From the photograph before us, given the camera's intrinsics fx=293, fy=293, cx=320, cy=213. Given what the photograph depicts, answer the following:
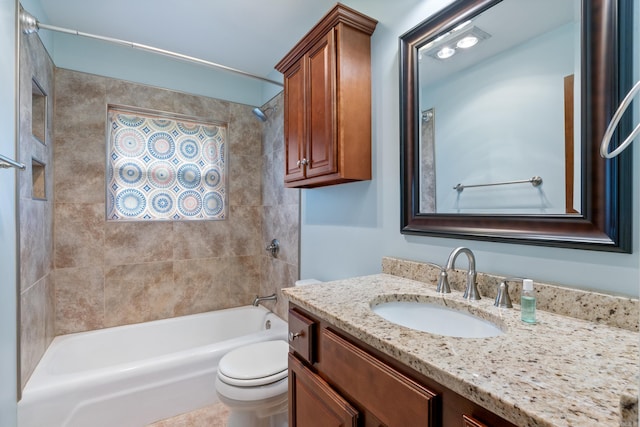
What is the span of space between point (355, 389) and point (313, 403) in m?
0.26

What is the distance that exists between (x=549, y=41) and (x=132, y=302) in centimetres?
299

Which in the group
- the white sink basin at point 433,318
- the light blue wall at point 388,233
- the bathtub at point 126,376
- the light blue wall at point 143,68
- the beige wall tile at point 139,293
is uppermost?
the light blue wall at point 143,68

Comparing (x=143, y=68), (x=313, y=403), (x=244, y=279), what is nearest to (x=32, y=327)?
(x=244, y=279)

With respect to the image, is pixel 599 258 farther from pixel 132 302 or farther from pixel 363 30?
pixel 132 302

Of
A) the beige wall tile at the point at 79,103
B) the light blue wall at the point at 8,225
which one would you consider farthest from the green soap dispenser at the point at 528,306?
the beige wall tile at the point at 79,103

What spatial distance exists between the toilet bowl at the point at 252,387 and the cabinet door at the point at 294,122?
105 centimetres

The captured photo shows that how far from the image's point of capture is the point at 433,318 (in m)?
1.05

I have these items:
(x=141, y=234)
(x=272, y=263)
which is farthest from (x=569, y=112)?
(x=141, y=234)

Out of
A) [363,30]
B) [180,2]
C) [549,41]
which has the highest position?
[180,2]

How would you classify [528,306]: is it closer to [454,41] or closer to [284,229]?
[454,41]

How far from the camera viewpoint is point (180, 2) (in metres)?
1.82

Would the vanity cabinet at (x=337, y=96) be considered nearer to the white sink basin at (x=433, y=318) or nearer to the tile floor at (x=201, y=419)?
the white sink basin at (x=433, y=318)

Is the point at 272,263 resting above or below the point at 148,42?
below

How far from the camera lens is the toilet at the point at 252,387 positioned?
1414 mm
